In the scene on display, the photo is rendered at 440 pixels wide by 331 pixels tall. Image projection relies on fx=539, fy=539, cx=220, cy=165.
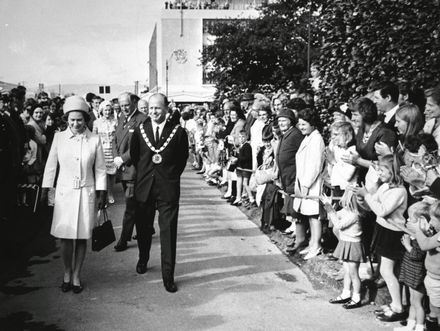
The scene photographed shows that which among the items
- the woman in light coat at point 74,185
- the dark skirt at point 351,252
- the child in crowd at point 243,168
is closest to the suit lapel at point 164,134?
the woman in light coat at point 74,185

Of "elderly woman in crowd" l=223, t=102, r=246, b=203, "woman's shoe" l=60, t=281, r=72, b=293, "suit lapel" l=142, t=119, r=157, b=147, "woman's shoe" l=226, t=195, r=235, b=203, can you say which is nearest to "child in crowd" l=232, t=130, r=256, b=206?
"elderly woman in crowd" l=223, t=102, r=246, b=203

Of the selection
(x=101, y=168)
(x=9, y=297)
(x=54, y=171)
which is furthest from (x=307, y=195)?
(x=9, y=297)

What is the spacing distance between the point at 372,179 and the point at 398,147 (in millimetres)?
434

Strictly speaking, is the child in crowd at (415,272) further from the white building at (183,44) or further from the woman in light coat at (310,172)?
the white building at (183,44)

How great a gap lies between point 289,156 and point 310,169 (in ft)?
2.19

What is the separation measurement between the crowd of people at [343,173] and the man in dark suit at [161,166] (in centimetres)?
28

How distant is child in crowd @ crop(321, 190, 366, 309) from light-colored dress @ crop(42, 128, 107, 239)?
104 inches

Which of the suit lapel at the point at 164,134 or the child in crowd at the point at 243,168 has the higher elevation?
the suit lapel at the point at 164,134

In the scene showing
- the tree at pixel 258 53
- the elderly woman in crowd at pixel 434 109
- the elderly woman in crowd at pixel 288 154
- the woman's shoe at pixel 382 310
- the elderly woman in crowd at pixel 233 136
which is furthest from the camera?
the tree at pixel 258 53

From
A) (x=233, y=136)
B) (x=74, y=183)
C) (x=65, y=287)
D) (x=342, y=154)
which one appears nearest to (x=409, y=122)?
(x=342, y=154)

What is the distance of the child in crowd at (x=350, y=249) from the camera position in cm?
548

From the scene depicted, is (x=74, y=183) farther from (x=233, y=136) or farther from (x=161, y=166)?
(x=233, y=136)

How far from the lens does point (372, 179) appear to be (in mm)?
5645

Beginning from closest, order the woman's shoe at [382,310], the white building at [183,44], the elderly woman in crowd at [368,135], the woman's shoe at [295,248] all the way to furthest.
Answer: the woman's shoe at [382,310] → the elderly woman in crowd at [368,135] → the woman's shoe at [295,248] → the white building at [183,44]
